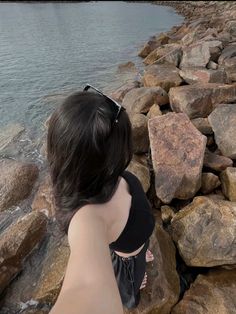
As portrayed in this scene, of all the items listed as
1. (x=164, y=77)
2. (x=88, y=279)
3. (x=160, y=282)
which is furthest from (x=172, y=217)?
(x=164, y=77)

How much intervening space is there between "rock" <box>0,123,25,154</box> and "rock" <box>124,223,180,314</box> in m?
4.77

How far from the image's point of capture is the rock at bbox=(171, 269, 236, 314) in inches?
119

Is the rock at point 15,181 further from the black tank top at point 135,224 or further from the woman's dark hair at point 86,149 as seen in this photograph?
the woman's dark hair at point 86,149

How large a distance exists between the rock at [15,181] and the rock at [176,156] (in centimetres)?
→ 232

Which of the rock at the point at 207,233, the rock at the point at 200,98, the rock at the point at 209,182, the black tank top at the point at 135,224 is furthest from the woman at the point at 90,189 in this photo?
the rock at the point at 200,98

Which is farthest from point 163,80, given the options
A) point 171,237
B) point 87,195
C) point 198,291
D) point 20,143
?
point 87,195

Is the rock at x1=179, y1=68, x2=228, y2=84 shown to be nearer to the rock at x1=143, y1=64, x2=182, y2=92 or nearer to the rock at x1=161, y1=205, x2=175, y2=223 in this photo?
the rock at x1=143, y1=64, x2=182, y2=92

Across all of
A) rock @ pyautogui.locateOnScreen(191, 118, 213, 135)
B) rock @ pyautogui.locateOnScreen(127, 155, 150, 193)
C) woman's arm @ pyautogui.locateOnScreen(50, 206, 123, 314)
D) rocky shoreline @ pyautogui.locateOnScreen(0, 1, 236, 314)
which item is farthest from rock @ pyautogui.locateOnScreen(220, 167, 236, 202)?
woman's arm @ pyautogui.locateOnScreen(50, 206, 123, 314)

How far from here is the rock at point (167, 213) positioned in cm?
420

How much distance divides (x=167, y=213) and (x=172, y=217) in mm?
112

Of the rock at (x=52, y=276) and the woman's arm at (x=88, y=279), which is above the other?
the woman's arm at (x=88, y=279)

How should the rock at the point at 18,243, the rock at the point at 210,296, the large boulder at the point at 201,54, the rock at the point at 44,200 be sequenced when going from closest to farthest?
the rock at the point at 210,296
the rock at the point at 18,243
the rock at the point at 44,200
the large boulder at the point at 201,54

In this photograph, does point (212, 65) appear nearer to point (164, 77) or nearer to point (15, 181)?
point (164, 77)

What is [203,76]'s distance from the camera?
7488 mm
